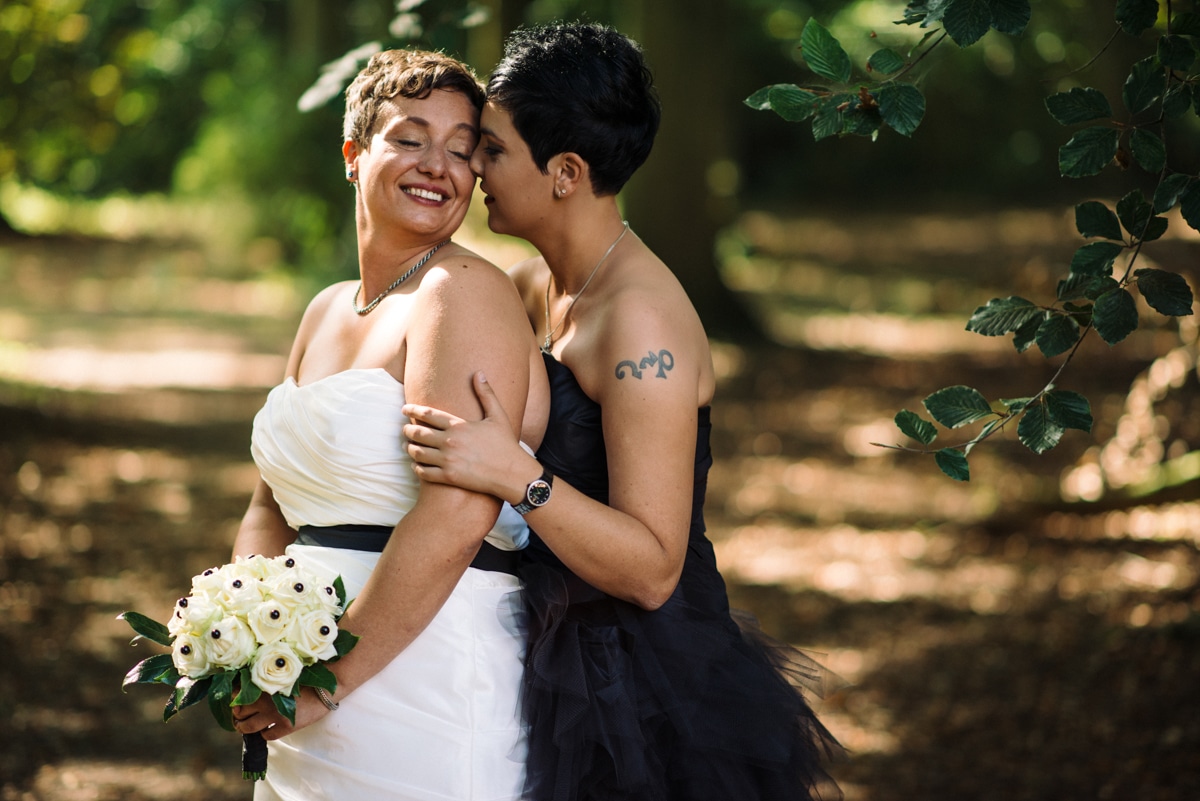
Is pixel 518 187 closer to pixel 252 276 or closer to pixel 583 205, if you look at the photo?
pixel 583 205

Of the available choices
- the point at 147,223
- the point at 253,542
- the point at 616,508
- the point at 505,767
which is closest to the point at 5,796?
the point at 253,542

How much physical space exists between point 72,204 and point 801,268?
48.2 feet

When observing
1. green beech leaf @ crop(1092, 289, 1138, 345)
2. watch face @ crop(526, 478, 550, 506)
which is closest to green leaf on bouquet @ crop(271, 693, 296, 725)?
watch face @ crop(526, 478, 550, 506)

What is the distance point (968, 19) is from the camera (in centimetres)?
244

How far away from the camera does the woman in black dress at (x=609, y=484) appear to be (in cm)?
249

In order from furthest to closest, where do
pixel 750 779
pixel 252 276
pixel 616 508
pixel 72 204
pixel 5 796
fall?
pixel 72 204, pixel 252 276, pixel 5 796, pixel 750 779, pixel 616 508

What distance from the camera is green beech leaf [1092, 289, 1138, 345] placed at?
8.34ft

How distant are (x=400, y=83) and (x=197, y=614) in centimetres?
120

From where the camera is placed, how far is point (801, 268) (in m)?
19.3

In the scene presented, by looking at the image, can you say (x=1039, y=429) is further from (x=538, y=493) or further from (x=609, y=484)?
(x=538, y=493)

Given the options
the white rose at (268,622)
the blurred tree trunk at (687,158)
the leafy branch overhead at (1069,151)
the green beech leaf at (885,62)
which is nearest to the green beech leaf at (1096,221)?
the leafy branch overhead at (1069,151)

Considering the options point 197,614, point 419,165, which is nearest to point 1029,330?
point 419,165

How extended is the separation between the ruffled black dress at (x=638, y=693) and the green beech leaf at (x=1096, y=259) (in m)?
0.92

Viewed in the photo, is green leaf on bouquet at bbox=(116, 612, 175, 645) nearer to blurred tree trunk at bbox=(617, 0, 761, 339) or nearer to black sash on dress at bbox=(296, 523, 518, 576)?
black sash on dress at bbox=(296, 523, 518, 576)
